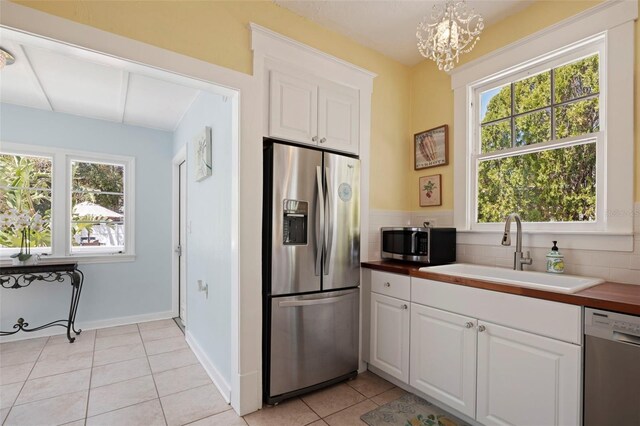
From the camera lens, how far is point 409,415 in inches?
77.9

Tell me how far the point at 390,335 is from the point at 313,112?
1791mm

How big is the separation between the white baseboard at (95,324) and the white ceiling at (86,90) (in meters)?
2.47

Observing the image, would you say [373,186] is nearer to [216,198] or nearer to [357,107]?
[357,107]

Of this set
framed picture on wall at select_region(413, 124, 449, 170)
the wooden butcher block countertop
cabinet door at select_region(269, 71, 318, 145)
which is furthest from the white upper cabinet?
the wooden butcher block countertop

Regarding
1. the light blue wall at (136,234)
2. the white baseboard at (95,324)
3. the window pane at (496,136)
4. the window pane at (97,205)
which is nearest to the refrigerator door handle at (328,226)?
the window pane at (496,136)

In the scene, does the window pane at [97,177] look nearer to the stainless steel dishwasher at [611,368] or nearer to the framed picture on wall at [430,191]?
the framed picture on wall at [430,191]

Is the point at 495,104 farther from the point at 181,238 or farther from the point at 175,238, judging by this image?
the point at 175,238

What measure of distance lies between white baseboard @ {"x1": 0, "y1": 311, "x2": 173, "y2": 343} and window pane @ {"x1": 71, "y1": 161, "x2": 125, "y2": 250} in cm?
90

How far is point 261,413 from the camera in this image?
201 centimetres

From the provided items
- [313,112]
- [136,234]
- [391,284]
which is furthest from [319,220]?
[136,234]

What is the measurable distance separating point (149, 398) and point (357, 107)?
2766 mm

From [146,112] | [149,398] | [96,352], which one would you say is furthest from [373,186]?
[96,352]

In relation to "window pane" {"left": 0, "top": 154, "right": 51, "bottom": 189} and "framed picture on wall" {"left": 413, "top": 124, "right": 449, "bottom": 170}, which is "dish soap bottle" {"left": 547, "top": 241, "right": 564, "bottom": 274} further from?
"window pane" {"left": 0, "top": 154, "right": 51, "bottom": 189}

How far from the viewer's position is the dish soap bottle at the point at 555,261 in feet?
6.33
